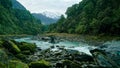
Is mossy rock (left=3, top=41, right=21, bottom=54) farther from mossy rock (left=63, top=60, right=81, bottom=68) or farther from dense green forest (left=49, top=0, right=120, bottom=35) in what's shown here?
dense green forest (left=49, top=0, right=120, bottom=35)

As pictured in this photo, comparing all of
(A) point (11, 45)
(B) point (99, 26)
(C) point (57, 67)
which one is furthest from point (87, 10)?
(C) point (57, 67)

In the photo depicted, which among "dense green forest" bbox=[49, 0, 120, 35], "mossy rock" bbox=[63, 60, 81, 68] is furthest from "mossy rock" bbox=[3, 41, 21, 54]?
"dense green forest" bbox=[49, 0, 120, 35]

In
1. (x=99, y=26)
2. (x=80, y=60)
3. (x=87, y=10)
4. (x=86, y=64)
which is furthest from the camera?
(x=87, y=10)

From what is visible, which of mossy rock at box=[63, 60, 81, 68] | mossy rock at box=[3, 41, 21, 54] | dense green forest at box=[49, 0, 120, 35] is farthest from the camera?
dense green forest at box=[49, 0, 120, 35]

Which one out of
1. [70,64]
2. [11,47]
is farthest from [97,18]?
[70,64]

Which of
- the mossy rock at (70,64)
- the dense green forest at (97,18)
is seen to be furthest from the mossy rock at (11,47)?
the dense green forest at (97,18)

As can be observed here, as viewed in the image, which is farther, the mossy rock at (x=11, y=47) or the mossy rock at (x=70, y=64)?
the mossy rock at (x=11, y=47)

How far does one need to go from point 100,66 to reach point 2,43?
14.7 metres

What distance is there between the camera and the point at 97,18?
109 metres

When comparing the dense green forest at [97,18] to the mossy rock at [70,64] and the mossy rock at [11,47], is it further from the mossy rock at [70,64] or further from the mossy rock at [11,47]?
the mossy rock at [70,64]

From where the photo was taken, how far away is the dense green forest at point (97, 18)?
90.6m

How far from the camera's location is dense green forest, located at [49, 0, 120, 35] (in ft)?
297

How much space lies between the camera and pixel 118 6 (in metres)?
110

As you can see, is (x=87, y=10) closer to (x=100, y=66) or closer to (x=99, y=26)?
(x=99, y=26)
